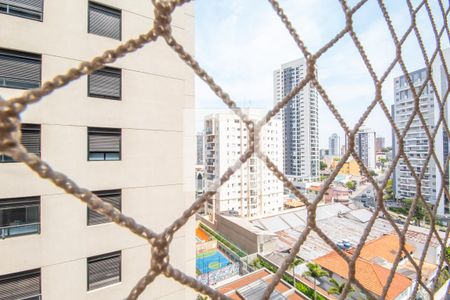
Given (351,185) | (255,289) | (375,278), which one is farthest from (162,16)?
(351,185)

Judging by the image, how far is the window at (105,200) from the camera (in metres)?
1.29

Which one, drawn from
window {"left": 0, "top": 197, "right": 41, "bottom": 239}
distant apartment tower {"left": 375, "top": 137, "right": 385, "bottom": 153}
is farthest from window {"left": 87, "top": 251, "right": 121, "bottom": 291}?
distant apartment tower {"left": 375, "top": 137, "right": 385, "bottom": 153}

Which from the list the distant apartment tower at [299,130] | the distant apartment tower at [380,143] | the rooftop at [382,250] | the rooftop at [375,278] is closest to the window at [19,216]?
the rooftop at [375,278]

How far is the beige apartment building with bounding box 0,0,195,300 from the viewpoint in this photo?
1.13m

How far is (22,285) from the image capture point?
1.13 metres

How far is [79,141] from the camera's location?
1.24m

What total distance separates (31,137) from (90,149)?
0.86 ft

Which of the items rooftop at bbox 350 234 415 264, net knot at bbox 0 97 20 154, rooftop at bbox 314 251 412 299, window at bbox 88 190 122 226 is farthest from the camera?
rooftop at bbox 350 234 415 264

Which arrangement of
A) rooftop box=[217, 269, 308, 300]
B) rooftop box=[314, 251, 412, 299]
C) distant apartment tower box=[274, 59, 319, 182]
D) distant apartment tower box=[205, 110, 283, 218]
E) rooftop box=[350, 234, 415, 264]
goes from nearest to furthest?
rooftop box=[217, 269, 308, 300] → rooftop box=[314, 251, 412, 299] → rooftop box=[350, 234, 415, 264] → distant apartment tower box=[205, 110, 283, 218] → distant apartment tower box=[274, 59, 319, 182]

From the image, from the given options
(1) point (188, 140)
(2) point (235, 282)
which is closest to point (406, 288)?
(2) point (235, 282)

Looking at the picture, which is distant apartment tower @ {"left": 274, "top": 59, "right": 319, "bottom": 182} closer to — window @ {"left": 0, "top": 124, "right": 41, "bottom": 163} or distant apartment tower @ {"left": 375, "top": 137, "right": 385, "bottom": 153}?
window @ {"left": 0, "top": 124, "right": 41, "bottom": 163}

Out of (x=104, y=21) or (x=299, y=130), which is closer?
(x=104, y=21)

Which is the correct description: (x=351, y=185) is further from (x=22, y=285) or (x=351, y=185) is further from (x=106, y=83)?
(x=22, y=285)

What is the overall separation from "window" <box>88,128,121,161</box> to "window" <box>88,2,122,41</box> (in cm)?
57
